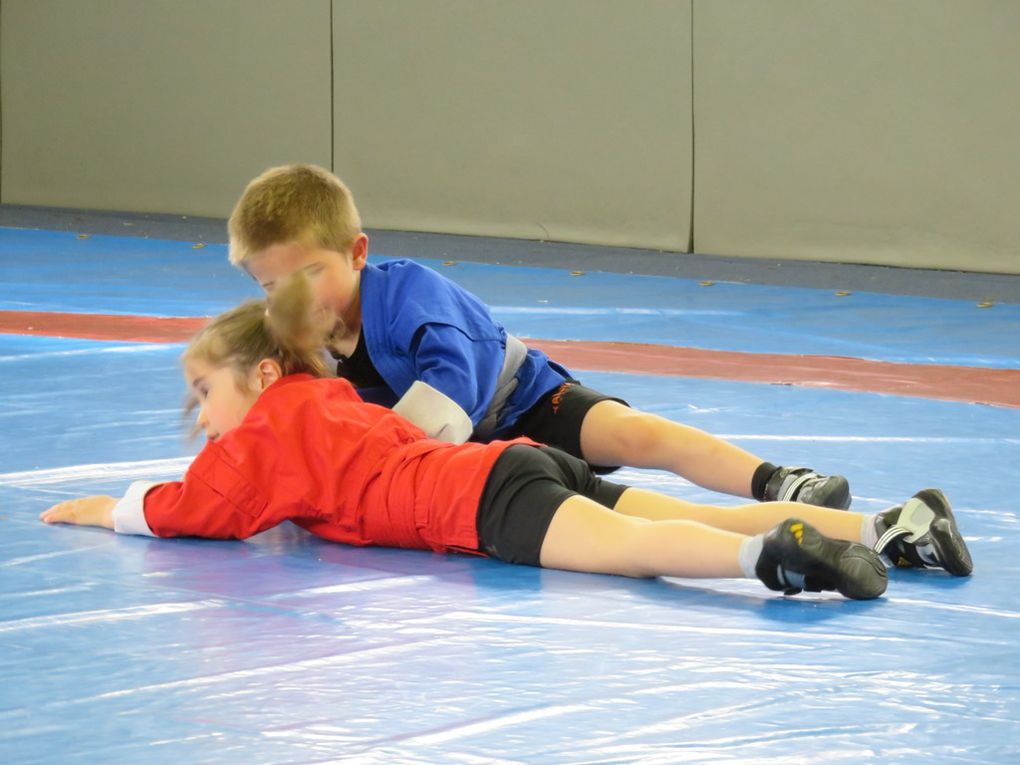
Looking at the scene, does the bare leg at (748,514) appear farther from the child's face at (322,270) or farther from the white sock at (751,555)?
the child's face at (322,270)

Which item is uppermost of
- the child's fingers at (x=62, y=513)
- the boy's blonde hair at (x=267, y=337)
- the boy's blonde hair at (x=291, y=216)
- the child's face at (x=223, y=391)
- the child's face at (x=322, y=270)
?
the boy's blonde hair at (x=291, y=216)

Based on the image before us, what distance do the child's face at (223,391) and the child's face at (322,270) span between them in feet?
0.67

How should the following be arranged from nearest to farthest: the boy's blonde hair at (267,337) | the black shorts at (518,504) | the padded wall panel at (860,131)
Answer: the black shorts at (518,504), the boy's blonde hair at (267,337), the padded wall panel at (860,131)

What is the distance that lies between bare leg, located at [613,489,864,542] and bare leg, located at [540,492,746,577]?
6.0 inches

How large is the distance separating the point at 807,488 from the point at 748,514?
0.93ft

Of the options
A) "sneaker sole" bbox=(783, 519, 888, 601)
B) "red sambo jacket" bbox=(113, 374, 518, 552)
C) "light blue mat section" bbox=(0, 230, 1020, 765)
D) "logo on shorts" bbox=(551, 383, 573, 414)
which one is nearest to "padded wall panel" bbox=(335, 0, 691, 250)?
"light blue mat section" bbox=(0, 230, 1020, 765)

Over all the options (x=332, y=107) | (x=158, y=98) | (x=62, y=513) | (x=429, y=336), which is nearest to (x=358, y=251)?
(x=429, y=336)

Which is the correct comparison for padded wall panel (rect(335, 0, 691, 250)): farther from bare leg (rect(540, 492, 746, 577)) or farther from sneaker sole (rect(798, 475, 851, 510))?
bare leg (rect(540, 492, 746, 577))

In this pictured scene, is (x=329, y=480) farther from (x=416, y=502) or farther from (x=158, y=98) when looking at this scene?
(x=158, y=98)

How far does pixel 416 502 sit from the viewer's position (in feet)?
9.21

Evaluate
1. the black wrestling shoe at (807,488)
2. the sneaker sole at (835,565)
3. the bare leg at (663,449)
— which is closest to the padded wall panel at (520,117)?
the bare leg at (663,449)

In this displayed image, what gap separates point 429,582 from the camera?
106 inches

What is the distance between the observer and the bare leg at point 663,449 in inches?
126

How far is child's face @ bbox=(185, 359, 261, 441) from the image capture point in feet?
9.86
